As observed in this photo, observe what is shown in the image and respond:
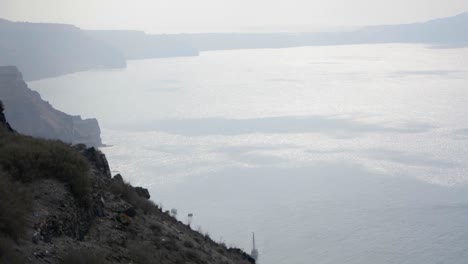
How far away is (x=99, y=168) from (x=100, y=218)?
2.27m

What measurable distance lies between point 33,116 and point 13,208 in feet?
176

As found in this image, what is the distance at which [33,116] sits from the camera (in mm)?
54750

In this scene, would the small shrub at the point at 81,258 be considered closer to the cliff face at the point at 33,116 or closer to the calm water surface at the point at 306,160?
the calm water surface at the point at 306,160

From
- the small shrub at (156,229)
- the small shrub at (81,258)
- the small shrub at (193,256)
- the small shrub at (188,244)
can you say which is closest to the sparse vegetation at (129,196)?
the small shrub at (156,229)

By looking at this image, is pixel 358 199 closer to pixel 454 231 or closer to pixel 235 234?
pixel 454 231

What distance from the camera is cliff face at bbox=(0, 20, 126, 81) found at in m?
135

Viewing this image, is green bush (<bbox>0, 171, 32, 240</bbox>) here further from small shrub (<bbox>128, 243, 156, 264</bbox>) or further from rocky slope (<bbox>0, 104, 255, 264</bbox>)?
small shrub (<bbox>128, 243, 156, 264</bbox>)

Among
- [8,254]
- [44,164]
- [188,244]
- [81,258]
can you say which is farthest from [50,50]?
[8,254]

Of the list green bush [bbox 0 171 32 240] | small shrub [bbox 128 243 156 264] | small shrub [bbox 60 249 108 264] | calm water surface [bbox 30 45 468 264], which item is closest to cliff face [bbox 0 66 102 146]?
calm water surface [bbox 30 45 468 264]

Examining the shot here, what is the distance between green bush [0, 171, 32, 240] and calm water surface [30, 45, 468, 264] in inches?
945

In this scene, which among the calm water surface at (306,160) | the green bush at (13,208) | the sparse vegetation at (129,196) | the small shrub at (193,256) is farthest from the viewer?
the calm water surface at (306,160)

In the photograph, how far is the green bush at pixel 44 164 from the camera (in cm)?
592

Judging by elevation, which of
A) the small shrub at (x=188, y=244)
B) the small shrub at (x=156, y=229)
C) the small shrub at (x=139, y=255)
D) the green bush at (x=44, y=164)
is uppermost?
the green bush at (x=44, y=164)

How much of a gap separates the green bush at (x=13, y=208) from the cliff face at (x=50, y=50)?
12790 cm
